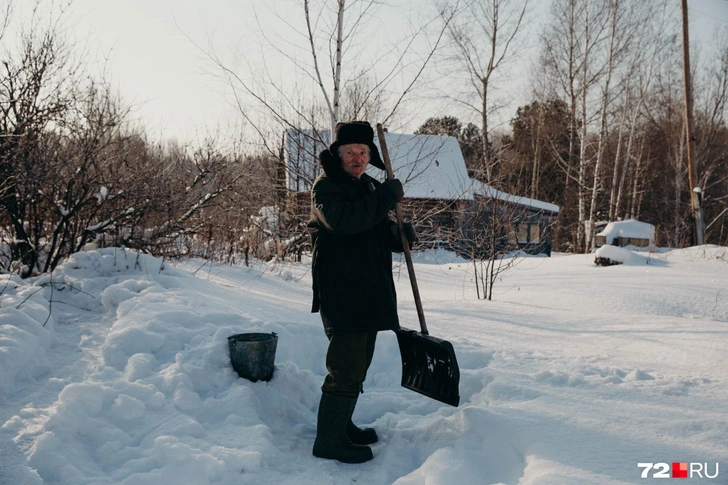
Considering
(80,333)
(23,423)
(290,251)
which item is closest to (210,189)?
(290,251)

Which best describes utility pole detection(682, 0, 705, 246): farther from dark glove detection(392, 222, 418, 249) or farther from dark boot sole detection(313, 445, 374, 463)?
dark boot sole detection(313, 445, 374, 463)

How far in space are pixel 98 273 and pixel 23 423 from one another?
3403 millimetres

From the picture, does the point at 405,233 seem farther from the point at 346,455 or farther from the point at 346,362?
the point at 346,455

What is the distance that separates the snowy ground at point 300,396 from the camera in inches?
98.1

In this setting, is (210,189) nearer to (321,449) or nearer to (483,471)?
(321,449)

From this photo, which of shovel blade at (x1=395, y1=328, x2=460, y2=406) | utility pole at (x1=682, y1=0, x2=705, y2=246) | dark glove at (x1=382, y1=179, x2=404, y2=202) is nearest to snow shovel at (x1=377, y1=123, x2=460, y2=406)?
shovel blade at (x1=395, y1=328, x2=460, y2=406)

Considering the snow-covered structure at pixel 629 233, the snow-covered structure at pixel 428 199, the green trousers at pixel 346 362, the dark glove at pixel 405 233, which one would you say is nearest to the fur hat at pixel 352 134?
the dark glove at pixel 405 233

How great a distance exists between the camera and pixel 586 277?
906 centimetres

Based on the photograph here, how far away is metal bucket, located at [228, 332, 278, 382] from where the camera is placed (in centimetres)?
346

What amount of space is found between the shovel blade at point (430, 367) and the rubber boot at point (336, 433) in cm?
45

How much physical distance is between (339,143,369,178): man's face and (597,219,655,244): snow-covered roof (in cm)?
1710

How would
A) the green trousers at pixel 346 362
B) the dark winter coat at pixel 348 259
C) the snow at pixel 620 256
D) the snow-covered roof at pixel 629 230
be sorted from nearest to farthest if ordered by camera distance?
the dark winter coat at pixel 348 259 < the green trousers at pixel 346 362 < the snow at pixel 620 256 < the snow-covered roof at pixel 629 230

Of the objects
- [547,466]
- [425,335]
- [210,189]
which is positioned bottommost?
[547,466]

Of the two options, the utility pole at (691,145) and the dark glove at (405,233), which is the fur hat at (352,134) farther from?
the utility pole at (691,145)
